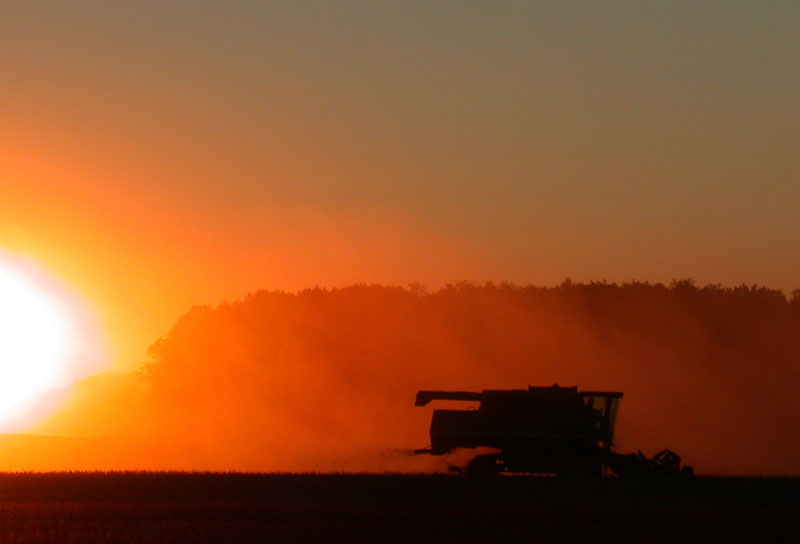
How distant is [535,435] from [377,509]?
12.7 meters

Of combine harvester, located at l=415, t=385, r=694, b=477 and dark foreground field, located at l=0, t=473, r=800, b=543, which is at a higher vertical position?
combine harvester, located at l=415, t=385, r=694, b=477

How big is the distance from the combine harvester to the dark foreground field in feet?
14.5

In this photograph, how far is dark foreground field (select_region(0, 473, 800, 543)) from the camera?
2012 cm

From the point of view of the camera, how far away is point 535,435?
34.9 m

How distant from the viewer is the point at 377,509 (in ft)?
75.2

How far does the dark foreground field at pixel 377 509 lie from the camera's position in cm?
2012

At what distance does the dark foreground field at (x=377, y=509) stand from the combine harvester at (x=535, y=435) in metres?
4.43

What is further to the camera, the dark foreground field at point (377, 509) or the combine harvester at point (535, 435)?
the combine harvester at point (535, 435)

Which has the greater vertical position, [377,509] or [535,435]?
[535,435]

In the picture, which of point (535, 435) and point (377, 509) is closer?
point (377, 509)

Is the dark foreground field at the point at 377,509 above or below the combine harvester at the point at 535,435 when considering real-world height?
below

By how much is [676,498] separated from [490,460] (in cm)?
904

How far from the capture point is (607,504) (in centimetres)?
2502

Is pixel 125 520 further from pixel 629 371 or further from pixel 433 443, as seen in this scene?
pixel 629 371
